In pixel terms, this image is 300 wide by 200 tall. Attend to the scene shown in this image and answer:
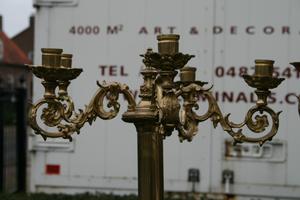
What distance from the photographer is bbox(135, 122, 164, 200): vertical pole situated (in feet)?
8.94

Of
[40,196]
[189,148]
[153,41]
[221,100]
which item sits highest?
[153,41]

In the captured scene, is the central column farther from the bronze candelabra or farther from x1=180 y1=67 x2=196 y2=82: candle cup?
x1=180 y1=67 x2=196 y2=82: candle cup

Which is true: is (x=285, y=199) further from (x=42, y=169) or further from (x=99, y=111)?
A: (x=99, y=111)

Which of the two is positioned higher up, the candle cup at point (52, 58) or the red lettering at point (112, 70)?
the red lettering at point (112, 70)

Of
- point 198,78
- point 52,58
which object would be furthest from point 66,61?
point 198,78

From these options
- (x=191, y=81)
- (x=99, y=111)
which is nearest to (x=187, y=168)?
(x=191, y=81)

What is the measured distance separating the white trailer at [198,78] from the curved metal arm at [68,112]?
2375mm

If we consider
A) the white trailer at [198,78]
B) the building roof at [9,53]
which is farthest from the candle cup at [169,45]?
the building roof at [9,53]

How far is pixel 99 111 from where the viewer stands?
279 cm

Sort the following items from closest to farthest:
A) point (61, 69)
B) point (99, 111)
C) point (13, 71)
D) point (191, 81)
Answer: point (61, 69), point (99, 111), point (191, 81), point (13, 71)

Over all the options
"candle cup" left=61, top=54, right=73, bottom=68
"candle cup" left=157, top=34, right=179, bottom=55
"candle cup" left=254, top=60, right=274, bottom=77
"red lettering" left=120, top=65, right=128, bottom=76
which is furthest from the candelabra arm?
"red lettering" left=120, top=65, right=128, bottom=76

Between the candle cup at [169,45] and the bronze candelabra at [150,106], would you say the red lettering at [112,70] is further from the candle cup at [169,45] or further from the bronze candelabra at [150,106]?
the candle cup at [169,45]

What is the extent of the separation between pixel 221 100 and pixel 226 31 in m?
0.51

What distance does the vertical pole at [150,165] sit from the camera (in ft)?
8.94
